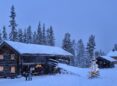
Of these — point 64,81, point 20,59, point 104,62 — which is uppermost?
point 20,59

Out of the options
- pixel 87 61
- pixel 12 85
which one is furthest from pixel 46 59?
pixel 87 61

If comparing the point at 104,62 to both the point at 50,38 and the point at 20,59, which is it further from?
the point at 20,59

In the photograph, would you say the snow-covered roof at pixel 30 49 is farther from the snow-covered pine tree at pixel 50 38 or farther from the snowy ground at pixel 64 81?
the snow-covered pine tree at pixel 50 38

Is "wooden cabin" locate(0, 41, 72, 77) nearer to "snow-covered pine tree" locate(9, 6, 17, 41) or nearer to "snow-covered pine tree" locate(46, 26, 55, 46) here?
"snow-covered pine tree" locate(9, 6, 17, 41)

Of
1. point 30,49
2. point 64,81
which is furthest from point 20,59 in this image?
point 64,81

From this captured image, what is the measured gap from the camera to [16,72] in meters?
69.0

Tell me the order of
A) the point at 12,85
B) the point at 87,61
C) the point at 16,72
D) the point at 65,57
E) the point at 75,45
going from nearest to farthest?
the point at 12,85 < the point at 16,72 < the point at 65,57 < the point at 87,61 < the point at 75,45

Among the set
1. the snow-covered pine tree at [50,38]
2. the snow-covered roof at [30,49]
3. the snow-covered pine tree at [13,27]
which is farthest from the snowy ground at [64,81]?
the snow-covered pine tree at [50,38]

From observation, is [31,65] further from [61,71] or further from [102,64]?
[102,64]

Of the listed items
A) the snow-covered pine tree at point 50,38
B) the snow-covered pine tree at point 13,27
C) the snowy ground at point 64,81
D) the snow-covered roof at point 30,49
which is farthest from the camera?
the snow-covered pine tree at point 50,38

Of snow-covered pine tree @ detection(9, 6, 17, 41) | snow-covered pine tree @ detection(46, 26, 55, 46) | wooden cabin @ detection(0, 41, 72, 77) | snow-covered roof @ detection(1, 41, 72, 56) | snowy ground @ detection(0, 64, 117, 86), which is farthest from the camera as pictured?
snow-covered pine tree @ detection(46, 26, 55, 46)

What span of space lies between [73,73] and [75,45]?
237 ft

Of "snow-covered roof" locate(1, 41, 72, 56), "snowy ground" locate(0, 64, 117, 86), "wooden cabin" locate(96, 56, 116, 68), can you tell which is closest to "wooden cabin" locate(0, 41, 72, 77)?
"snow-covered roof" locate(1, 41, 72, 56)

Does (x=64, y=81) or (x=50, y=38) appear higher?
(x=50, y=38)
